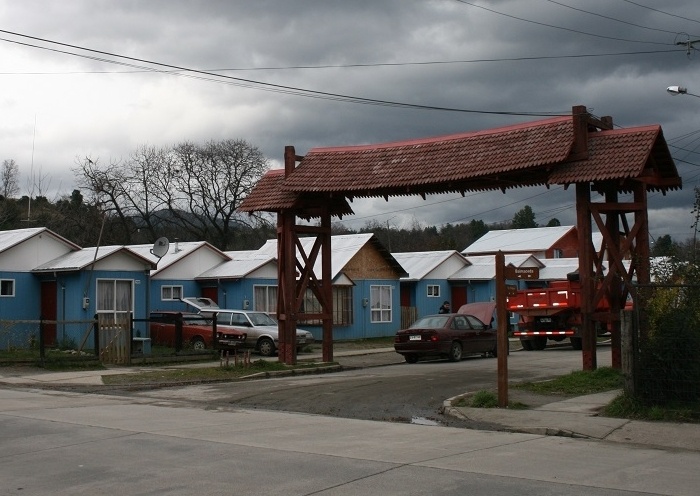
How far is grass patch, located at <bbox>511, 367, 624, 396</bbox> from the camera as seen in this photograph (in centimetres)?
1703

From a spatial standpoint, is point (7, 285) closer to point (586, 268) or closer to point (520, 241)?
point (586, 268)

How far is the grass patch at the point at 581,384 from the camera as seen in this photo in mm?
17031

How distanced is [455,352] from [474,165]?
8.77 meters

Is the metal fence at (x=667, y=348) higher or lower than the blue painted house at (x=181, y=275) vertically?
lower

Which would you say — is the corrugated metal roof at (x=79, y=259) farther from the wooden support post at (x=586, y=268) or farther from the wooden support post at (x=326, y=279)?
the wooden support post at (x=586, y=268)

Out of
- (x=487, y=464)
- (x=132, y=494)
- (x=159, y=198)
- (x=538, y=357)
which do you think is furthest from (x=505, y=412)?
(x=159, y=198)

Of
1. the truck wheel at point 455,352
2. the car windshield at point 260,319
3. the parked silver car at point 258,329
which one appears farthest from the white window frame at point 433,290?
the truck wheel at point 455,352

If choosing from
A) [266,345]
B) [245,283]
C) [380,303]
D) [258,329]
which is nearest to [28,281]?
[258,329]

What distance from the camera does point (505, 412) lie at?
14461 mm

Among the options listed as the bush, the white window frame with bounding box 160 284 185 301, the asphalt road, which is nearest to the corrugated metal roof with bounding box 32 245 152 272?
the white window frame with bounding box 160 284 185 301

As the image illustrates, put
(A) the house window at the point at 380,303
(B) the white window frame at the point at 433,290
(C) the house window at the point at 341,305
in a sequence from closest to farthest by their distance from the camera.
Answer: (C) the house window at the point at 341,305 → (A) the house window at the point at 380,303 → (B) the white window frame at the point at 433,290

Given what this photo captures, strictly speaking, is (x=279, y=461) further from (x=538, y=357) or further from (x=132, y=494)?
(x=538, y=357)

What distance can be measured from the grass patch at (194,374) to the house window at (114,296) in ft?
26.2

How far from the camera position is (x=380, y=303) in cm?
4219
